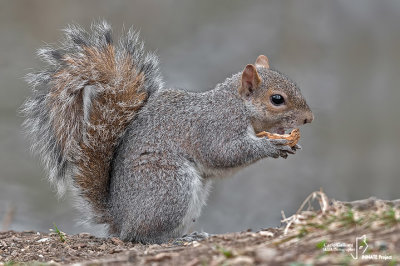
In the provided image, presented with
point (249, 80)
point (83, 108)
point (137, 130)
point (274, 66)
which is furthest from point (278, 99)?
point (274, 66)

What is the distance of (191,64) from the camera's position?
22.9ft

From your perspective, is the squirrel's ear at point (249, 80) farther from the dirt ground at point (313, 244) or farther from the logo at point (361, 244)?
the logo at point (361, 244)

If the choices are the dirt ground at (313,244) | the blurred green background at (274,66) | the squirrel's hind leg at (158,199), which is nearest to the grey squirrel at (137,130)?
the squirrel's hind leg at (158,199)

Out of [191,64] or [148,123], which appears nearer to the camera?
[148,123]

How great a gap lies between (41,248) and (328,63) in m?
3.91

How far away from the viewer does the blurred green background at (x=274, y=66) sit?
19.5ft

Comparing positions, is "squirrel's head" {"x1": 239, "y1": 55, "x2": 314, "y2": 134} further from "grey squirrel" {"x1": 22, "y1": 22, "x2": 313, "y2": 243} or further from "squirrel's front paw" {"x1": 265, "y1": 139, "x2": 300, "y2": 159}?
"squirrel's front paw" {"x1": 265, "y1": 139, "x2": 300, "y2": 159}

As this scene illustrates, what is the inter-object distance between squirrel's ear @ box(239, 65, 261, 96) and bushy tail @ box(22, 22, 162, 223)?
633 millimetres

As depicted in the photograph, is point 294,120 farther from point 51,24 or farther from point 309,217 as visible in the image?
point 51,24

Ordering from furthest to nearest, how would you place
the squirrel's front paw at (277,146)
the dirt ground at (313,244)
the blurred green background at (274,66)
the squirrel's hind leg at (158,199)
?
the blurred green background at (274,66) → the squirrel's front paw at (277,146) → the squirrel's hind leg at (158,199) → the dirt ground at (313,244)

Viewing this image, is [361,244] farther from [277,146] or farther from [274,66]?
[274,66]

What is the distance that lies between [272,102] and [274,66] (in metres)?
2.32

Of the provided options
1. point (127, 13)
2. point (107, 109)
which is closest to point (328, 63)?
point (127, 13)

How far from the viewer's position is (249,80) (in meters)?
4.28
